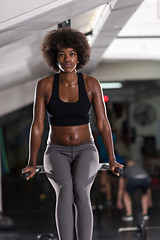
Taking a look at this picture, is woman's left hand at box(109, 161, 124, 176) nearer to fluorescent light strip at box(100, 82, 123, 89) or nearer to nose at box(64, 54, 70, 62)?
nose at box(64, 54, 70, 62)

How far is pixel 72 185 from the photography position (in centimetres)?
243

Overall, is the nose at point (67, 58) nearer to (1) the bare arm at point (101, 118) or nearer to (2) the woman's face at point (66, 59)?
(2) the woman's face at point (66, 59)

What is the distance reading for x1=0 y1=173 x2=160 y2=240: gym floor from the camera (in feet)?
24.9

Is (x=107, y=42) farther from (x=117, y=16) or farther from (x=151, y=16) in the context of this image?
(x=117, y=16)

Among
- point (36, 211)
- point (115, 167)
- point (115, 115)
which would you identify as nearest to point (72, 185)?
point (115, 167)

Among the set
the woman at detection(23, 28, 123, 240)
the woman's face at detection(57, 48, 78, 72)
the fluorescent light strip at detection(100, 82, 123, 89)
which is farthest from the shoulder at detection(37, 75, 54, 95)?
the fluorescent light strip at detection(100, 82, 123, 89)

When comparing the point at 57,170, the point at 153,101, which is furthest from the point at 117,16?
the point at 153,101

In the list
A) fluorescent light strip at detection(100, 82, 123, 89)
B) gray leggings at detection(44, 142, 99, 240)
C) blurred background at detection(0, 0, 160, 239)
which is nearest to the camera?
gray leggings at detection(44, 142, 99, 240)

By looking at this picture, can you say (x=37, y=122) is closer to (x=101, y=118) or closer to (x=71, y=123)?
(x=71, y=123)

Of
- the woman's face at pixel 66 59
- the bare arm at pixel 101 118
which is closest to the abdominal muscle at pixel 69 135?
the bare arm at pixel 101 118

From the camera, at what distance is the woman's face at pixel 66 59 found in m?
2.52

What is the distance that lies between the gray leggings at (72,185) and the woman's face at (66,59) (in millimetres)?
457

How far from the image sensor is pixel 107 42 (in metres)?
5.87

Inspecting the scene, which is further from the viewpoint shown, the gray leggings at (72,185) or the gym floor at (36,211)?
the gym floor at (36,211)
